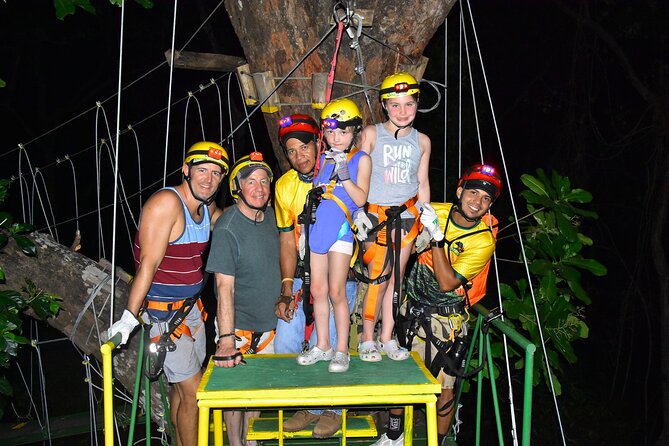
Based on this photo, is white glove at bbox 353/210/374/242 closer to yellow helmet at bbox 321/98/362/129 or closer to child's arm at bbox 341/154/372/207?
child's arm at bbox 341/154/372/207

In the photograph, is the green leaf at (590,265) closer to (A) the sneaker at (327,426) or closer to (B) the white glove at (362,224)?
(B) the white glove at (362,224)

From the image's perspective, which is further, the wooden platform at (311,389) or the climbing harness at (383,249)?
the climbing harness at (383,249)

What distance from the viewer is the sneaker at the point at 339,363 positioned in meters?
3.65

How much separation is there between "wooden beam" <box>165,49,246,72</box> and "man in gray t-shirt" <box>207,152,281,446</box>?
1049 millimetres

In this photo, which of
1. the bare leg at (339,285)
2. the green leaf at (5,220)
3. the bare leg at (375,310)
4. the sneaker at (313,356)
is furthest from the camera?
the green leaf at (5,220)

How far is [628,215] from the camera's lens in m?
15.5

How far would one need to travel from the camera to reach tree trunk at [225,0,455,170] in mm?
4551

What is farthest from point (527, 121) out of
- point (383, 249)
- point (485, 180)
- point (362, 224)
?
point (362, 224)

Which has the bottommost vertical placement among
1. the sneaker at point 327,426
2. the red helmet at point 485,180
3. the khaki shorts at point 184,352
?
the sneaker at point 327,426

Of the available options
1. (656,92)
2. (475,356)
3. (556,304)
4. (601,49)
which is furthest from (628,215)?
(556,304)

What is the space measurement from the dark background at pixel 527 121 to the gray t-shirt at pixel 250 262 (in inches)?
226

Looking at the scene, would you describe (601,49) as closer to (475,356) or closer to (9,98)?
(475,356)

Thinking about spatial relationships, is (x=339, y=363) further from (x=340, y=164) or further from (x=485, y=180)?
(x=485, y=180)

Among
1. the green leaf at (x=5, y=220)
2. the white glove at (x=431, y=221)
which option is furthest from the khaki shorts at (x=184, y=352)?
the white glove at (x=431, y=221)
